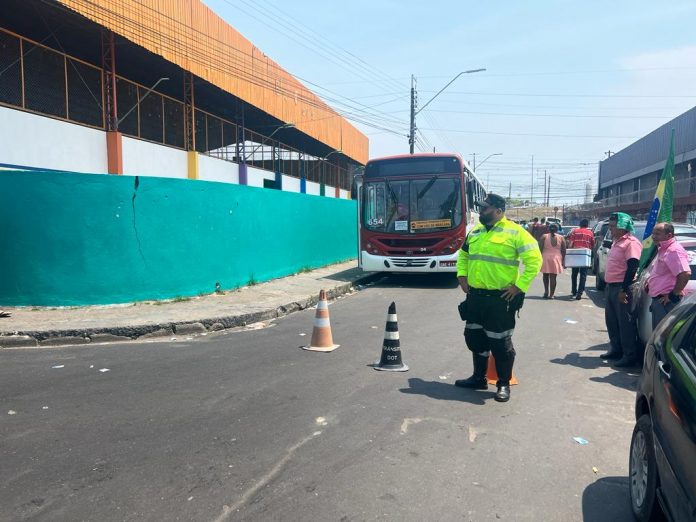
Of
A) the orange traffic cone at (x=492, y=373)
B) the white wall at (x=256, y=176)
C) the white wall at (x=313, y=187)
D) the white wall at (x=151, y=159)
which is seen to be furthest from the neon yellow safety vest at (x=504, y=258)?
the white wall at (x=313, y=187)

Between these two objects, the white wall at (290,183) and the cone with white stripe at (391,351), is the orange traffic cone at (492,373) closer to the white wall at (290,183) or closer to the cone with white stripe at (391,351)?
the cone with white stripe at (391,351)

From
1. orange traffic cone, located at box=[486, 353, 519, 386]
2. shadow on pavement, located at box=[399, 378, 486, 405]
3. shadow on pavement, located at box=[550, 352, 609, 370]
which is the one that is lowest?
shadow on pavement, located at box=[550, 352, 609, 370]

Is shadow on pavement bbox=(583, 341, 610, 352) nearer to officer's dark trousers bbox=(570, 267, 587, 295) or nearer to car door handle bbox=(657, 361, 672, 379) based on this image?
car door handle bbox=(657, 361, 672, 379)

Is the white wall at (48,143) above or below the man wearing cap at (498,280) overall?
above

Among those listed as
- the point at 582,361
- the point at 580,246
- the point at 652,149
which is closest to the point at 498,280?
the point at 582,361

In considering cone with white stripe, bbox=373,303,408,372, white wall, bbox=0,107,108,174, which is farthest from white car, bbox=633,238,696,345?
white wall, bbox=0,107,108,174

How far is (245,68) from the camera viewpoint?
22.4 metres

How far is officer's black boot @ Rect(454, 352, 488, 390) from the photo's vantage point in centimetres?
535

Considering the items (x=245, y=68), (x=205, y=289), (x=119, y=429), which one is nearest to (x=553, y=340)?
(x=119, y=429)

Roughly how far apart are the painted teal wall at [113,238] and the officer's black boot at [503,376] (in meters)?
7.14

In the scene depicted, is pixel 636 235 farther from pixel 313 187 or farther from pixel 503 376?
pixel 313 187

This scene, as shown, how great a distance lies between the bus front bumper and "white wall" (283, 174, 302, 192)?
52.2 ft

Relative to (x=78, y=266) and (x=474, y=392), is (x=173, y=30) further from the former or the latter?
(x=474, y=392)

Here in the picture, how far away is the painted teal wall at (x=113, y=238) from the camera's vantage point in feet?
30.0
